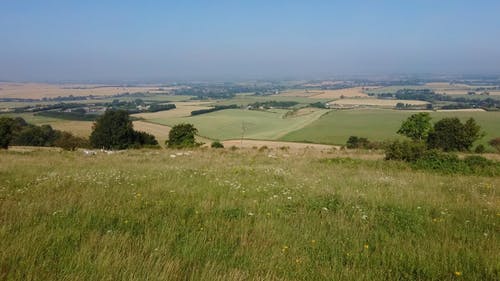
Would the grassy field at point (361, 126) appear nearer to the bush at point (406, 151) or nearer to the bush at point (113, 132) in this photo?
the bush at point (113, 132)

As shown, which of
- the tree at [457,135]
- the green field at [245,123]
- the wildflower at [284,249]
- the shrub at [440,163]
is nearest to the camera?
the wildflower at [284,249]

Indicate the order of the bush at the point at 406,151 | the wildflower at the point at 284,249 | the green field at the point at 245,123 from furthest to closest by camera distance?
the green field at the point at 245,123, the bush at the point at 406,151, the wildflower at the point at 284,249

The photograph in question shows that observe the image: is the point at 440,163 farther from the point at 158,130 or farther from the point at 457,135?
the point at 158,130

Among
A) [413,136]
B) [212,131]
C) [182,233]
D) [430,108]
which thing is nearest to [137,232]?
[182,233]

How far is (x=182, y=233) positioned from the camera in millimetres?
4672

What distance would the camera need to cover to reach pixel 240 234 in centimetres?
468

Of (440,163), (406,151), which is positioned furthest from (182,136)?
(440,163)

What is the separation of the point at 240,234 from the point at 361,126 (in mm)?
74250

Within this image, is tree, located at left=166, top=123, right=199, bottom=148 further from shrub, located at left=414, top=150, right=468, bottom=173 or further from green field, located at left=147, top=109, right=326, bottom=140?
shrub, located at left=414, top=150, right=468, bottom=173

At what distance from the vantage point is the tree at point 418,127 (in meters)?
49.3

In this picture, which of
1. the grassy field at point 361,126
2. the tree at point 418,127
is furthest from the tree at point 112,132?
the tree at point 418,127

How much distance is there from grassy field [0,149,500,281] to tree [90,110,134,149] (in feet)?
139

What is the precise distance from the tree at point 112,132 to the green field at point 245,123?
18.3 m

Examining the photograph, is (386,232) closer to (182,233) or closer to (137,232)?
(182,233)
